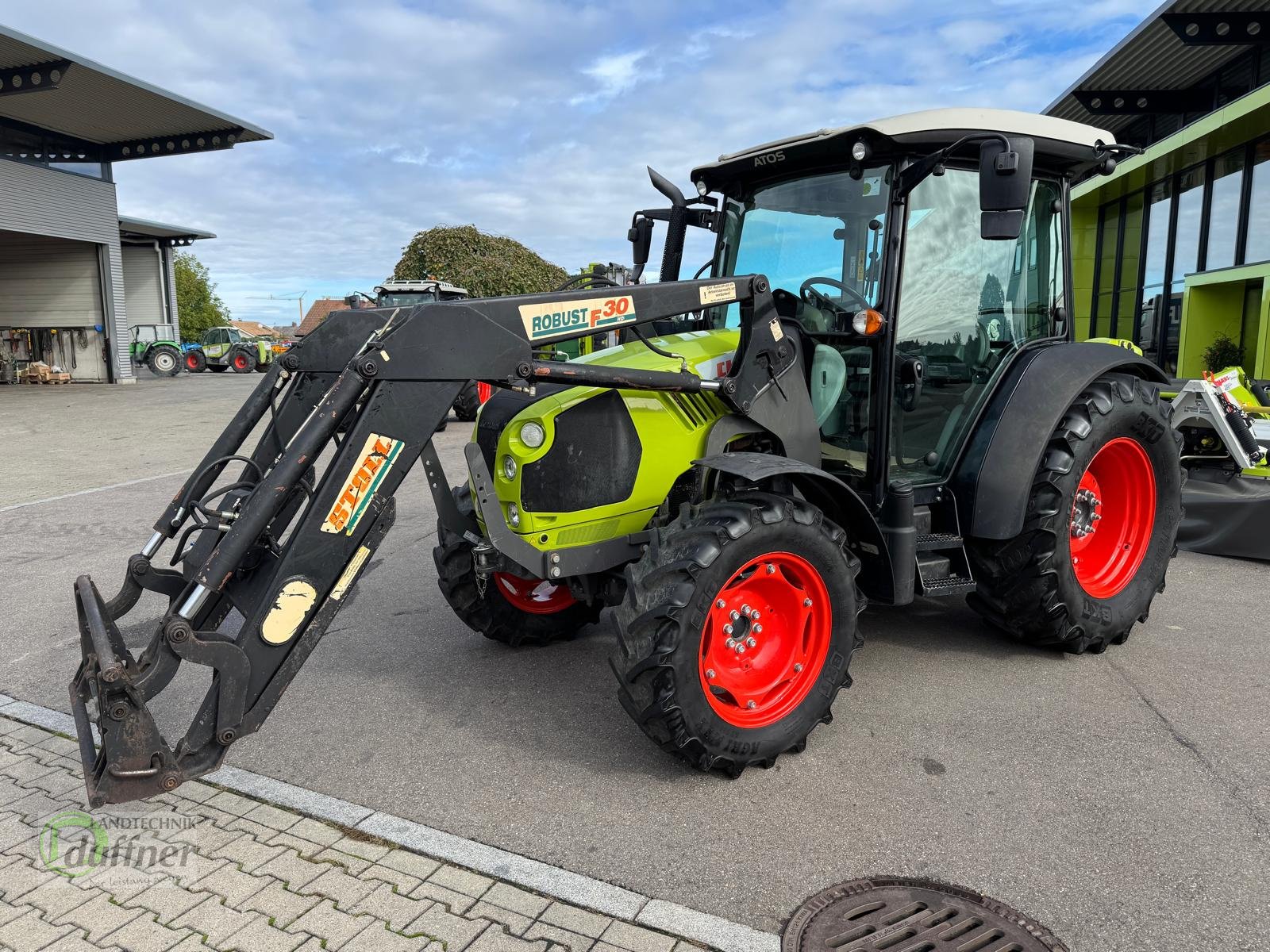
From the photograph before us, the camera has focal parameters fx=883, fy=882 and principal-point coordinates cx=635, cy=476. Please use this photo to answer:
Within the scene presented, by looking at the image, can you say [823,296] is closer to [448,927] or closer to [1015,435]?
[1015,435]

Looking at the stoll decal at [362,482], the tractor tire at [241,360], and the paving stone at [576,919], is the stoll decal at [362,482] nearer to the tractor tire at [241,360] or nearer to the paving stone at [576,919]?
the paving stone at [576,919]

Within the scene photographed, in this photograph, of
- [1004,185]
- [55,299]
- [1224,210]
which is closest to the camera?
[1004,185]

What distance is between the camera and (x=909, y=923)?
2.46 m

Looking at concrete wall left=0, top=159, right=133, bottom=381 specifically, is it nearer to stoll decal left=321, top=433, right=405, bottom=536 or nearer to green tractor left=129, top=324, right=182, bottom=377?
green tractor left=129, top=324, right=182, bottom=377

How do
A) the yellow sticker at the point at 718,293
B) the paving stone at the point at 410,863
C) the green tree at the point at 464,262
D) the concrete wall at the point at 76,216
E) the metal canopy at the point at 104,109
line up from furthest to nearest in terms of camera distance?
the green tree at the point at 464,262, the concrete wall at the point at 76,216, the metal canopy at the point at 104,109, the yellow sticker at the point at 718,293, the paving stone at the point at 410,863

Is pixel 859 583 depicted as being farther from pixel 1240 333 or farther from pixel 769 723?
pixel 1240 333

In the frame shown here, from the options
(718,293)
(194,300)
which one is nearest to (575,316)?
(718,293)

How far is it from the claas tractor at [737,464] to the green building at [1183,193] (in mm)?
7934

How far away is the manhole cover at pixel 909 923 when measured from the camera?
2.37m

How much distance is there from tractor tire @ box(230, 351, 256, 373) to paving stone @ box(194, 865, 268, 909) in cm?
3521

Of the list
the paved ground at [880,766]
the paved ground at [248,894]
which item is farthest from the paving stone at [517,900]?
the paved ground at [880,766]

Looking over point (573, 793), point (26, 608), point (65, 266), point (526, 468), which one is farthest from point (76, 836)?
point (65, 266)

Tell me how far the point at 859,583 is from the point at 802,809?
3.90ft

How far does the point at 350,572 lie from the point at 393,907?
1.01 metres
